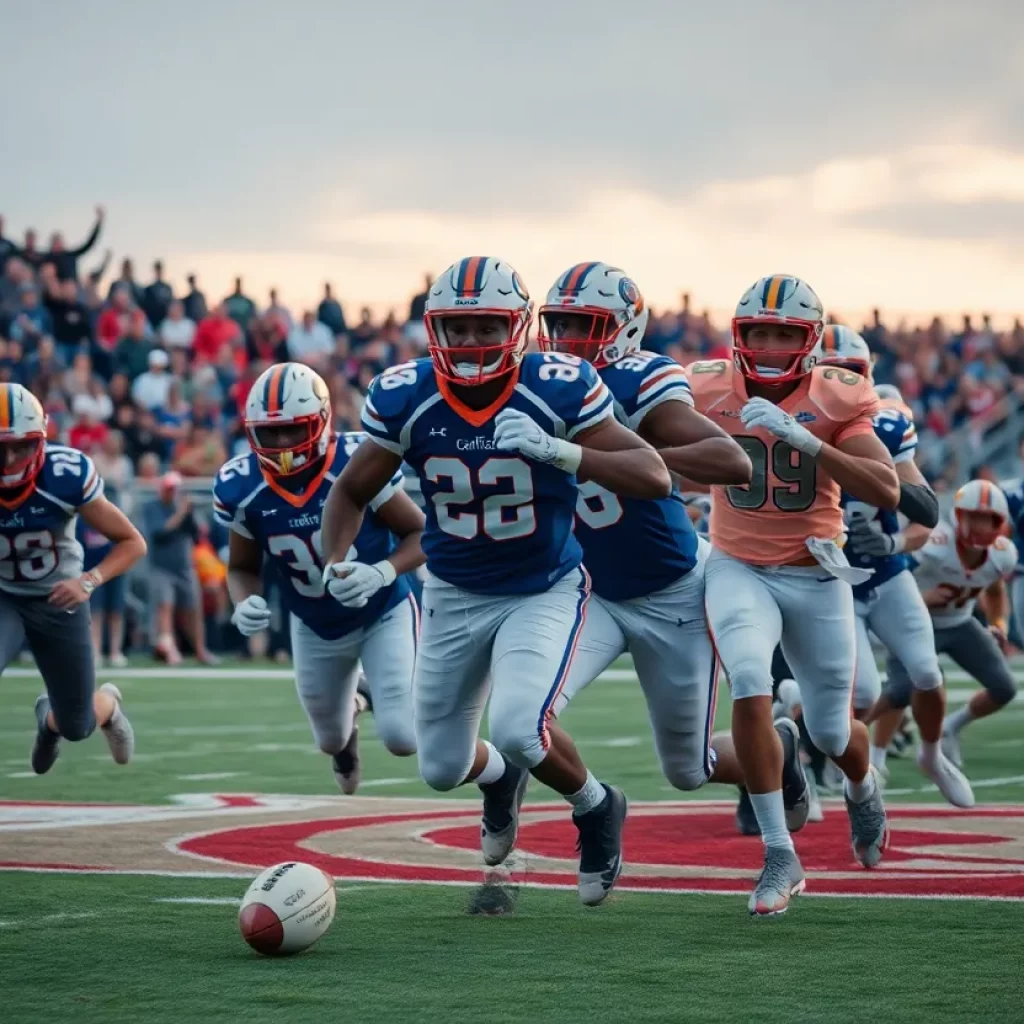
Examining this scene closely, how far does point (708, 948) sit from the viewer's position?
5.20 m

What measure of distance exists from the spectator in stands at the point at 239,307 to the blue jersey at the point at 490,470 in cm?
1491

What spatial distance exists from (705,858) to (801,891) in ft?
2.98

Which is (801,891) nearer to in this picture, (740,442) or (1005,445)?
(740,442)

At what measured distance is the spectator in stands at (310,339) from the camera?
66.9 feet

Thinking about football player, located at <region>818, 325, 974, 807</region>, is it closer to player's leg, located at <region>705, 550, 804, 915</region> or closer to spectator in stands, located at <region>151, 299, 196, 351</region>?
player's leg, located at <region>705, 550, 804, 915</region>

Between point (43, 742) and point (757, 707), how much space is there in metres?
3.95

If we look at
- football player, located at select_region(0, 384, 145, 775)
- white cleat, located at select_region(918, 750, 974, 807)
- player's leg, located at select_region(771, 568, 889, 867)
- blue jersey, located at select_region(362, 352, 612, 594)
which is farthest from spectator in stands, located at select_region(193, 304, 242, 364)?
blue jersey, located at select_region(362, 352, 612, 594)

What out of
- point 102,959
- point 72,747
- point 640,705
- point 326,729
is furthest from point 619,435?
point 640,705

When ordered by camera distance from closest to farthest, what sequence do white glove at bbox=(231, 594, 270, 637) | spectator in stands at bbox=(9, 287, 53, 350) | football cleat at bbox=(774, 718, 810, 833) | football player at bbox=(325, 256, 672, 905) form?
football player at bbox=(325, 256, 672, 905) → white glove at bbox=(231, 594, 270, 637) → football cleat at bbox=(774, 718, 810, 833) → spectator in stands at bbox=(9, 287, 53, 350)

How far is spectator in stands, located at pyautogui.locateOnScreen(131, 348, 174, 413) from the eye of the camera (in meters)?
18.5

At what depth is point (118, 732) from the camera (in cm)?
911

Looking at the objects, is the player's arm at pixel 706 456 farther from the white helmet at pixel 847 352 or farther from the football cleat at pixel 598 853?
the white helmet at pixel 847 352

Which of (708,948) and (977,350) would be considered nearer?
(708,948)

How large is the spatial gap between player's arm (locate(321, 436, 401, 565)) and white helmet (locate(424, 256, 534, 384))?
377mm
